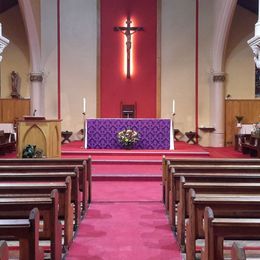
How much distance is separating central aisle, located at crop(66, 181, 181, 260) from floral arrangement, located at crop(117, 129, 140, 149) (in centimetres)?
328

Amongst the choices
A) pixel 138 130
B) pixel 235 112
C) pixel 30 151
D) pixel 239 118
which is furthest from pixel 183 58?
pixel 30 151

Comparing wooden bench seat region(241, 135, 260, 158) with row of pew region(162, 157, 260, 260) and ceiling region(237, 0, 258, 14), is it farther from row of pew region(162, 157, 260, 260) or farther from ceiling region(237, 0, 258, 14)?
row of pew region(162, 157, 260, 260)

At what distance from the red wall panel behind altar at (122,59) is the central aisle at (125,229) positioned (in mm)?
6629

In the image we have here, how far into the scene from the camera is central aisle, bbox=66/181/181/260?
10.8 ft

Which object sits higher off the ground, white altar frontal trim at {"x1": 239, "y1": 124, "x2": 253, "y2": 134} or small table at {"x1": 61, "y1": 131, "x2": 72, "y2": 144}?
Answer: white altar frontal trim at {"x1": 239, "y1": 124, "x2": 253, "y2": 134}

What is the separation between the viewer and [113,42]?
12359 millimetres

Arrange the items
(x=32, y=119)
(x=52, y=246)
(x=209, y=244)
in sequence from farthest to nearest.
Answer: (x=32, y=119) < (x=52, y=246) < (x=209, y=244)

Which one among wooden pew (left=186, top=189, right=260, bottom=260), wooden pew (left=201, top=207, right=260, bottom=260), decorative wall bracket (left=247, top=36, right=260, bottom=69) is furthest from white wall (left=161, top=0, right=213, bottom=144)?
wooden pew (left=201, top=207, right=260, bottom=260)

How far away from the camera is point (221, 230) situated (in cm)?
194

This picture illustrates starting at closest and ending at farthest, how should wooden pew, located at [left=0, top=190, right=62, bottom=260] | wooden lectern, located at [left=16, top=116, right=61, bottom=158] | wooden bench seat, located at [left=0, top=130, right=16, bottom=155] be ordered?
1. wooden pew, located at [left=0, top=190, right=62, bottom=260]
2. wooden lectern, located at [left=16, top=116, right=61, bottom=158]
3. wooden bench seat, located at [left=0, top=130, right=16, bottom=155]

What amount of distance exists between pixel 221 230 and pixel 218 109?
10.4m

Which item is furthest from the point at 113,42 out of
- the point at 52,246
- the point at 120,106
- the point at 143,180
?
the point at 52,246

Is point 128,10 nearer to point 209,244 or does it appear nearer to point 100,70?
point 100,70

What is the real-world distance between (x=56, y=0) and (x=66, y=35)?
110cm
